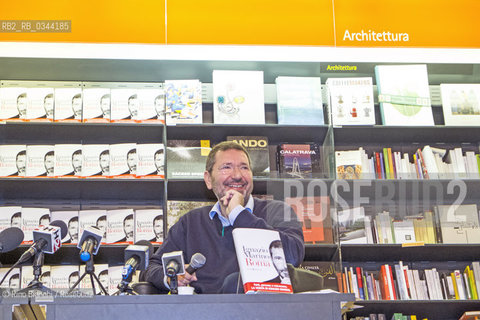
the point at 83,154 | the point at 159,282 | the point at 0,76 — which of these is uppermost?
the point at 0,76

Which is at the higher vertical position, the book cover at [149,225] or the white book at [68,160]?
the white book at [68,160]

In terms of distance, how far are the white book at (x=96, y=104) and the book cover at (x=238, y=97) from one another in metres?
0.80

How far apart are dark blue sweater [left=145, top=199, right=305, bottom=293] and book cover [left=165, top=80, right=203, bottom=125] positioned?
1.39m

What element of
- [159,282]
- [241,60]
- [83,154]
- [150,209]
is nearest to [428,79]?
[241,60]

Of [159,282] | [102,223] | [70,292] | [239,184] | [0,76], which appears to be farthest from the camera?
[0,76]

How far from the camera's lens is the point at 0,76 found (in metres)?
4.62

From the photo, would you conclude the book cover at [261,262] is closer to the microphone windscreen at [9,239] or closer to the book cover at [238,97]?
the microphone windscreen at [9,239]

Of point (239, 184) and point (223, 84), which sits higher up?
point (223, 84)

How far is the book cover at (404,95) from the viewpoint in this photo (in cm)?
460

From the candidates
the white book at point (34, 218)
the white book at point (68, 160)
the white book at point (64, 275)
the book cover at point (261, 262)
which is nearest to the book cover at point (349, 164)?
the white book at point (68, 160)

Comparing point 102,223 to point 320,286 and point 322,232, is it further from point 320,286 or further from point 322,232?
point 320,286

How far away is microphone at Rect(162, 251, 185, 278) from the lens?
1902 mm

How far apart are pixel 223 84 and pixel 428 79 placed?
169 centimetres

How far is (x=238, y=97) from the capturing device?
15.0 feet
